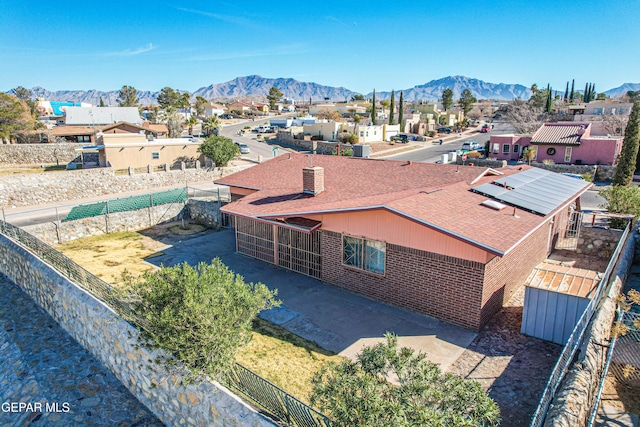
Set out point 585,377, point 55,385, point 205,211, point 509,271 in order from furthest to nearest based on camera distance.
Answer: point 205,211 < point 509,271 < point 55,385 < point 585,377

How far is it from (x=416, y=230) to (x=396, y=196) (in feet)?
9.12

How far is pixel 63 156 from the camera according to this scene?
49719 mm

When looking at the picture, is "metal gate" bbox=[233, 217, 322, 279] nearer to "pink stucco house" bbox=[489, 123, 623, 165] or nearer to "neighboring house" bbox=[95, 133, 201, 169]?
"neighboring house" bbox=[95, 133, 201, 169]

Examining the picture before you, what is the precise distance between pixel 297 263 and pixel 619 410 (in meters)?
11.8

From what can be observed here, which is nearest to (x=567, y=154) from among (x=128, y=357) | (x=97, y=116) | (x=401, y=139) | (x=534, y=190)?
(x=401, y=139)

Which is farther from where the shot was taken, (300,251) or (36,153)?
(36,153)

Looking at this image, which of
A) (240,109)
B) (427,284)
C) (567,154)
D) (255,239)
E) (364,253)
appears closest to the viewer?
(427,284)

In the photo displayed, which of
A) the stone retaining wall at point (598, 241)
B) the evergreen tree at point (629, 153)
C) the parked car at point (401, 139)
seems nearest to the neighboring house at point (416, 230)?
the stone retaining wall at point (598, 241)

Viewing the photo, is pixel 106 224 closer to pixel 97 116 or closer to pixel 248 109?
pixel 97 116

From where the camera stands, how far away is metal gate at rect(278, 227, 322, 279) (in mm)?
16984

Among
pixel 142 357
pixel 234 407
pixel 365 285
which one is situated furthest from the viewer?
pixel 365 285

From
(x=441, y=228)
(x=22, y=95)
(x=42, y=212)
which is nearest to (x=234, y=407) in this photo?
(x=441, y=228)

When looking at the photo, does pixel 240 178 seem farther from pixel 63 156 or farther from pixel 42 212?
pixel 63 156

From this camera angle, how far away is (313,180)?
60.9 ft
